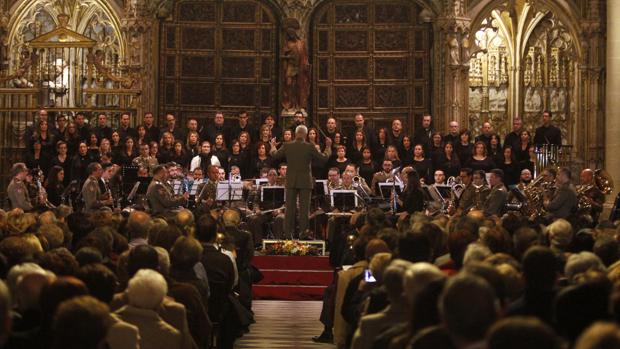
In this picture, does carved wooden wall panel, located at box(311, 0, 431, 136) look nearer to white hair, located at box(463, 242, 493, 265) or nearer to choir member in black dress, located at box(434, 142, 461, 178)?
choir member in black dress, located at box(434, 142, 461, 178)

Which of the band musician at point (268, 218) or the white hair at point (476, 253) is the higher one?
the white hair at point (476, 253)

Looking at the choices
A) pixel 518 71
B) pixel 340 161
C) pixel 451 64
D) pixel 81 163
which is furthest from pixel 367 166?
pixel 518 71

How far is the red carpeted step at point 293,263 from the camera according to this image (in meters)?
16.5

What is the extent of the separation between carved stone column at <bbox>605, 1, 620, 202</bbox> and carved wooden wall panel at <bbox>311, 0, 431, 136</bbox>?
3659 millimetres

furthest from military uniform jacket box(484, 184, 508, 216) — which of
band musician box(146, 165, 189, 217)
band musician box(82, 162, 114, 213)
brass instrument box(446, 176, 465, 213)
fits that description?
band musician box(82, 162, 114, 213)

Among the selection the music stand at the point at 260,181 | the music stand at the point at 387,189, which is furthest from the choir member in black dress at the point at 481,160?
the music stand at the point at 260,181

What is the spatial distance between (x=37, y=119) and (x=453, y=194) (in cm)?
834

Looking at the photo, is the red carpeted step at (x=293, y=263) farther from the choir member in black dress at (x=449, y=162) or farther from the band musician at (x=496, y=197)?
the choir member in black dress at (x=449, y=162)

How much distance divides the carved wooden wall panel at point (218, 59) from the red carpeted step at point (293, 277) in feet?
29.1

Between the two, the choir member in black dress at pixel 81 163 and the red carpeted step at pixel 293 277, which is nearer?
the red carpeted step at pixel 293 277

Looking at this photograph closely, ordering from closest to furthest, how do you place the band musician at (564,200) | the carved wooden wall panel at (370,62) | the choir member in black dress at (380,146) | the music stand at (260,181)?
the band musician at (564,200)
the music stand at (260,181)
the choir member in black dress at (380,146)
the carved wooden wall panel at (370,62)

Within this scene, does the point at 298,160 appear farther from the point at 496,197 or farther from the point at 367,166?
the point at 367,166

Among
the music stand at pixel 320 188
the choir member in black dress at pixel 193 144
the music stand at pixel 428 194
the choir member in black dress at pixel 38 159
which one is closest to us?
the music stand at pixel 428 194

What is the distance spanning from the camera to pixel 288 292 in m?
15.6
